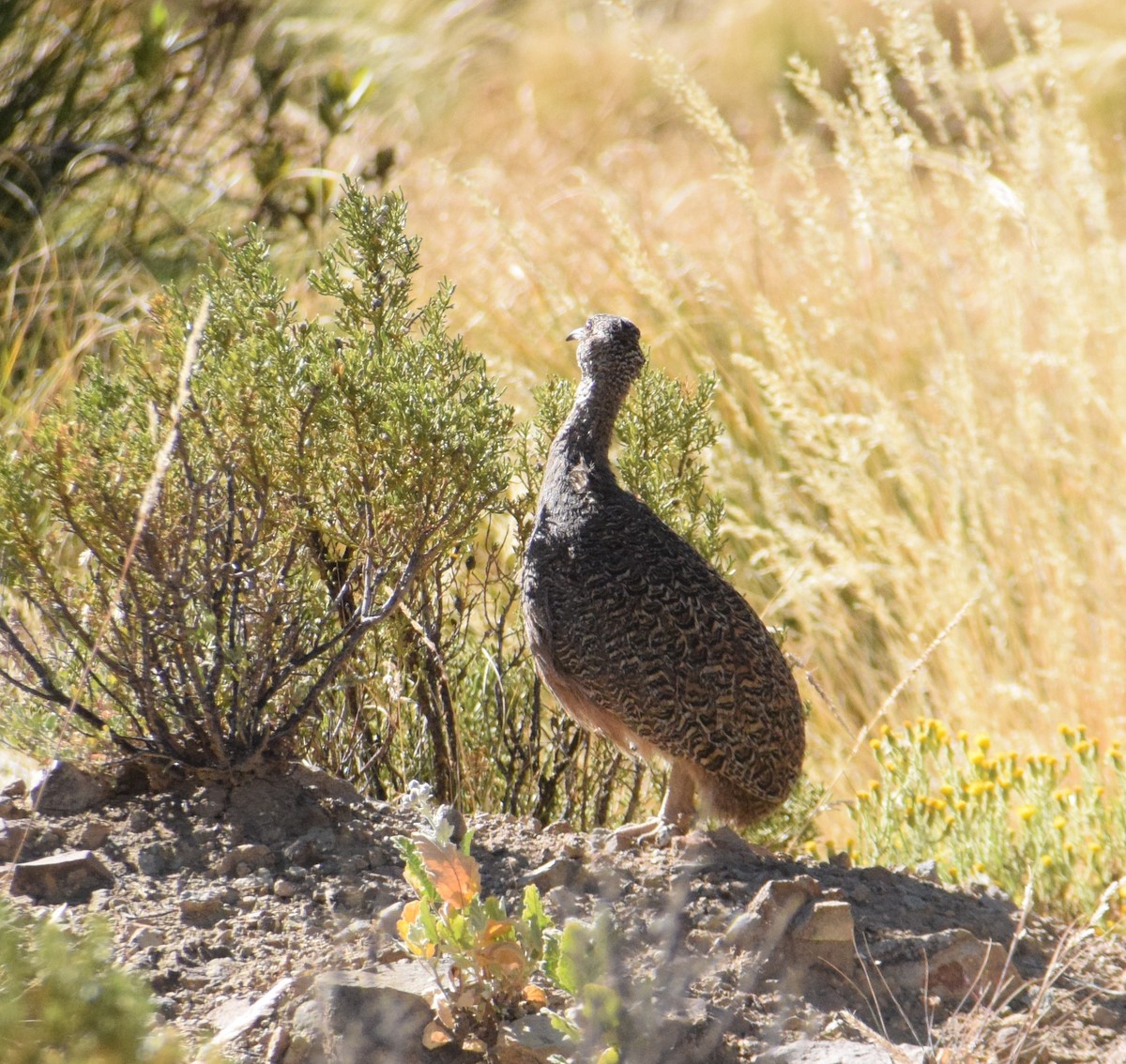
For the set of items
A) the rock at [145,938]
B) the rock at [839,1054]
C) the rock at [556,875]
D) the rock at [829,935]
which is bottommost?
the rock at [839,1054]

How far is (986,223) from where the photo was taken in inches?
189

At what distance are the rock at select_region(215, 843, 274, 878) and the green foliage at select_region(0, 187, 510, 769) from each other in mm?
270

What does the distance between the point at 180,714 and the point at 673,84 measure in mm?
2969

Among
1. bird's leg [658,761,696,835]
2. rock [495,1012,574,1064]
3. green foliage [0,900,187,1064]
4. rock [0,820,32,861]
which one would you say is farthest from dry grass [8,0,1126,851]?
green foliage [0,900,187,1064]

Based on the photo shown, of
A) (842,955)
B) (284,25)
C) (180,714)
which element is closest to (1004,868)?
(842,955)

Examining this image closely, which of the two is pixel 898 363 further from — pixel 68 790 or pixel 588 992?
pixel 588 992

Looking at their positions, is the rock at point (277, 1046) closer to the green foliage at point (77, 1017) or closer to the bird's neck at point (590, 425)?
the green foliage at point (77, 1017)

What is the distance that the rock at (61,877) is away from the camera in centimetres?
259

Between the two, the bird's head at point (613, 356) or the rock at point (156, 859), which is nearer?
the rock at point (156, 859)

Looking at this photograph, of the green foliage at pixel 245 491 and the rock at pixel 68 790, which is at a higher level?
the green foliage at pixel 245 491

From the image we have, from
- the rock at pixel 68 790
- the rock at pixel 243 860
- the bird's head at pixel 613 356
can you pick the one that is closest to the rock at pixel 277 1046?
the rock at pixel 243 860

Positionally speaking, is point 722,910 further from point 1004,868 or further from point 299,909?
point 1004,868

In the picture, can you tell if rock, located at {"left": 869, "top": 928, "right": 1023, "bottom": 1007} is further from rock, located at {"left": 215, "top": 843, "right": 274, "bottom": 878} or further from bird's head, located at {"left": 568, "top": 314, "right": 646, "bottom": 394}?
bird's head, located at {"left": 568, "top": 314, "right": 646, "bottom": 394}

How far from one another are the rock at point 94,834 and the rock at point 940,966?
1573 millimetres
